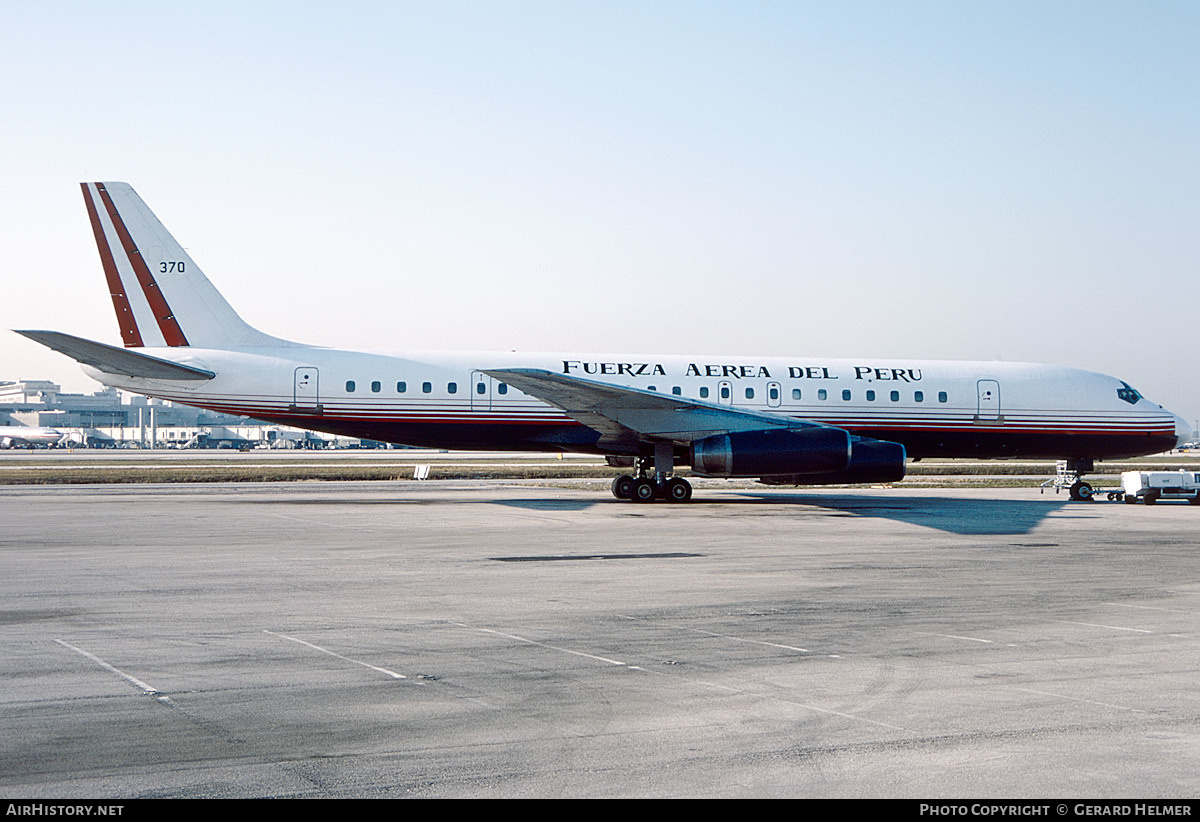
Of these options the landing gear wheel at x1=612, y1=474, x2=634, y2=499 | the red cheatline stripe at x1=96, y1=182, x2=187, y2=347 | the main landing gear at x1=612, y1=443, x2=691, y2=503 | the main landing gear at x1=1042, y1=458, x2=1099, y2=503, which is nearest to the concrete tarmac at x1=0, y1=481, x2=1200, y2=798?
the main landing gear at x1=612, y1=443, x2=691, y2=503

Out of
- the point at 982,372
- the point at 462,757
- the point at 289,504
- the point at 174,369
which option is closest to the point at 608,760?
the point at 462,757

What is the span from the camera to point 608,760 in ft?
18.4

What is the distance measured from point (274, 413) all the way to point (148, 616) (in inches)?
691

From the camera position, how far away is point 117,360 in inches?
1005

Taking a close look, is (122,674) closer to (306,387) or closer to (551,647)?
(551,647)

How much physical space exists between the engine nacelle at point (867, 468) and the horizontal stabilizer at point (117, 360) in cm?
1423

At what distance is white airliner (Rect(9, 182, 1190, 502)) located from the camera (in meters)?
25.5

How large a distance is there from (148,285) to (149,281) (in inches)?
4.2

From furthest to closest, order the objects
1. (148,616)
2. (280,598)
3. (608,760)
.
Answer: (280,598) → (148,616) → (608,760)

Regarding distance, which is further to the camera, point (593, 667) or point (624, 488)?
point (624, 488)

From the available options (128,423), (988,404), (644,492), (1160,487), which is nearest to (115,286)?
(644,492)

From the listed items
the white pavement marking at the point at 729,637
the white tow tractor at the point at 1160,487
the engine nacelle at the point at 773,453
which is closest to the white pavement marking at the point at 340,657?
A: the white pavement marking at the point at 729,637

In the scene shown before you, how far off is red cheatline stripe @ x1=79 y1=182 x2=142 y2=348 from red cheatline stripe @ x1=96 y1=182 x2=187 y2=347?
1.12ft

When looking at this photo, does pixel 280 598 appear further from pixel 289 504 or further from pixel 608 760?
pixel 289 504
